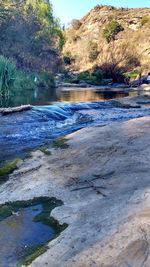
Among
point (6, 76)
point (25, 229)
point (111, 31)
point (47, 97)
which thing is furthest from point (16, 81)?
point (111, 31)

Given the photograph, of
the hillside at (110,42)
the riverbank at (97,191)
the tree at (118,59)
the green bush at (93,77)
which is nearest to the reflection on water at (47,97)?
the riverbank at (97,191)

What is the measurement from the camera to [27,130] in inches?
419

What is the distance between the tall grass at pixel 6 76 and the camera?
63.7 feet

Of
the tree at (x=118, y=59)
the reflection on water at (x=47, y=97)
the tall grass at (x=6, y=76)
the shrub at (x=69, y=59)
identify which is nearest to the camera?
the reflection on water at (x=47, y=97)

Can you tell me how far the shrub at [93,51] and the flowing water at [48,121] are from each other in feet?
133

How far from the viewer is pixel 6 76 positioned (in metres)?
19.9

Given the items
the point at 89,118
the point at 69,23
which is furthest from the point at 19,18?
the point at 69,23

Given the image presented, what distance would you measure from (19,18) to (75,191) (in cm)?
3481

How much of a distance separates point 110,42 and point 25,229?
57.1 meters

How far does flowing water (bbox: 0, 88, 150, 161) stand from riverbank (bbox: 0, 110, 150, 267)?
1.54 metres

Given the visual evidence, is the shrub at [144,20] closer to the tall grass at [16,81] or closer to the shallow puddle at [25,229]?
the tall grass at [16,81]

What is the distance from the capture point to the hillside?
165ft

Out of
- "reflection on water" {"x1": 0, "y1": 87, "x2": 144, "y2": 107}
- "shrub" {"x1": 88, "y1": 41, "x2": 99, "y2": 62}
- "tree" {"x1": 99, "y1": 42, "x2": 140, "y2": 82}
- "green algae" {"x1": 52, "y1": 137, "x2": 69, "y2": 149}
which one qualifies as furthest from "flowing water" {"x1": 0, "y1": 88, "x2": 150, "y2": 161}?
"shrub" {"x1": 88, "y1": 41, "x2": 99, "y2": 62}

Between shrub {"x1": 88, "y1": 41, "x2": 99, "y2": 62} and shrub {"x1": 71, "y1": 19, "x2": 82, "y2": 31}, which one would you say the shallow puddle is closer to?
shrub {"x1": 88, "y1": 41, "x2": 99, "y2": 62}
